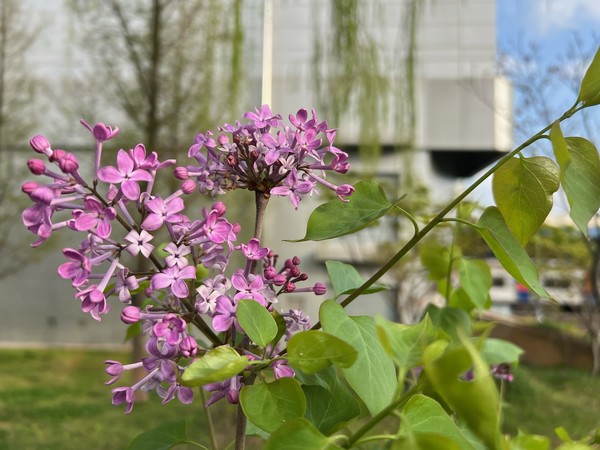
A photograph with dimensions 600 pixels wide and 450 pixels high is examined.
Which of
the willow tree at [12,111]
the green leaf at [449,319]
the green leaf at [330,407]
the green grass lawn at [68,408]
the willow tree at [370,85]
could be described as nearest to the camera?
the green leaf at [330,407]

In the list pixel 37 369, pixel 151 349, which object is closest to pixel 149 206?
pixel 151 349

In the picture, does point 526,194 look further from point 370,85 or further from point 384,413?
point 370,85

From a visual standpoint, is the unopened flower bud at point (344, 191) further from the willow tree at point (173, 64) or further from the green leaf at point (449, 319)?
the willow tree at point (173, 64)

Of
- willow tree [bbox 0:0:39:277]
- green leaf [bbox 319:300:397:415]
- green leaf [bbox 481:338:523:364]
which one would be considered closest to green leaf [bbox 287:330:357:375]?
green leaf [bbox 319:300:397:415]

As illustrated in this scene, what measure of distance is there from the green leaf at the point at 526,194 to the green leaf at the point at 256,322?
3.8 inches

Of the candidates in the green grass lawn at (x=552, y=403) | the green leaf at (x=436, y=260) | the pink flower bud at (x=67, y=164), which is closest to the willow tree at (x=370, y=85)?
the green grass lawn at (x=552, y=403)

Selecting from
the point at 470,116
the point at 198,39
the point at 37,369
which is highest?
the point at 198,39

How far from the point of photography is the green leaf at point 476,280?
37cm

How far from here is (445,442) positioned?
0.12m

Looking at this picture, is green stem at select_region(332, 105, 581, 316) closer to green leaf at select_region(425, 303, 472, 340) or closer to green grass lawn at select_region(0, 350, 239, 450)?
green leaf at select_region(425, 303, 472, 340)

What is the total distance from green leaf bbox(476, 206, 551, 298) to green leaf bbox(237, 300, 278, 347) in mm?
82

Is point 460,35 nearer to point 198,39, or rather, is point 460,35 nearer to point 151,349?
point 198,39

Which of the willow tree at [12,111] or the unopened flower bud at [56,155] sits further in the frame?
the willow tree at [12,111]

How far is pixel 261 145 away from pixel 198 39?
3.15 m
